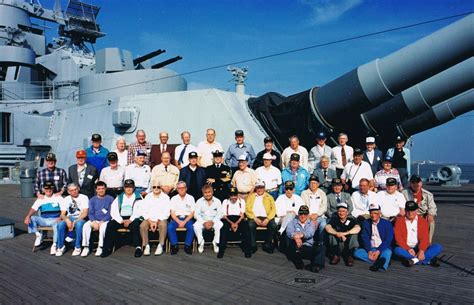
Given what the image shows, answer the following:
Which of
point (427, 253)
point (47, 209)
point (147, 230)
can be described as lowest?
point (427, 253)

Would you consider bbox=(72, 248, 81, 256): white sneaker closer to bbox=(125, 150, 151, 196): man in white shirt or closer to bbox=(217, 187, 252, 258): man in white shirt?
bbox=(125, 150, 151, 196): man in white shirt

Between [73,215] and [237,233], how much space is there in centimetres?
212

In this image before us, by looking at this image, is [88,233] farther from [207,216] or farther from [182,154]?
[182,154]

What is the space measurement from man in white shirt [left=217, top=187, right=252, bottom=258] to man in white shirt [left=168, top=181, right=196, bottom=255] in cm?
42

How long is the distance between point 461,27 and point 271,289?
3.72 meters

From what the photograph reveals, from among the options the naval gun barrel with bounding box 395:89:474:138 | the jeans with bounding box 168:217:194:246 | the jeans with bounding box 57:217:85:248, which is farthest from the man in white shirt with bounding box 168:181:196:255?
the naval gun barrel with bounding box 395:89:474:138

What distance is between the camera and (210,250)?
16.8ft

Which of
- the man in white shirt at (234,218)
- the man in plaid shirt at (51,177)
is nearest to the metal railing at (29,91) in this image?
the man in plaid shirt at (51,177)

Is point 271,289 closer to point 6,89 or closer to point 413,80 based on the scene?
point 413,80

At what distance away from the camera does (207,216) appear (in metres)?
5.07

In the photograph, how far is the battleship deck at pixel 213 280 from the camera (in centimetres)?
334

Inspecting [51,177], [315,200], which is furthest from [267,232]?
[51,177]

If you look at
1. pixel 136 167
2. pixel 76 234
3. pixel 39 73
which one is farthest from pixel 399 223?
pixel 39 73

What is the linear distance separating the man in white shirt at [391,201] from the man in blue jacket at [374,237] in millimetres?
292
